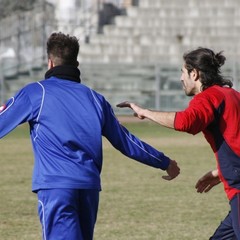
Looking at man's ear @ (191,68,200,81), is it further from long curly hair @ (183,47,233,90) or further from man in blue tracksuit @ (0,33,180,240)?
man in blue tracksuit @ (0,33,180,240)

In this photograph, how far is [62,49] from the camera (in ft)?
20.4

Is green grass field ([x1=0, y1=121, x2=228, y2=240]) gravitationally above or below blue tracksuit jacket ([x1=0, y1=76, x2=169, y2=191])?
below

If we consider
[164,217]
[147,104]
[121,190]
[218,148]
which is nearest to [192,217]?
[164,217]

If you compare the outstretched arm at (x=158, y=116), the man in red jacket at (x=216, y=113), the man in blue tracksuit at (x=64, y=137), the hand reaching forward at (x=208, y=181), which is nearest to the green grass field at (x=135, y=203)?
the hand reaching forward at (x=208, y=181)

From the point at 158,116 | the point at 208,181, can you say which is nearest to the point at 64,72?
the point at 158,116

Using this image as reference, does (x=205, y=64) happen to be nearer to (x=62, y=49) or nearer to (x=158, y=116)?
(x=158, y=116)

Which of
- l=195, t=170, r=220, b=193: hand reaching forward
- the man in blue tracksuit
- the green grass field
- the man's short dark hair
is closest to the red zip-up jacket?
l=195, t=170, r=220, b=193: hand reaching forward

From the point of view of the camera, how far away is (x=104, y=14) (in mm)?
40969

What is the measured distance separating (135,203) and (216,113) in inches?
254

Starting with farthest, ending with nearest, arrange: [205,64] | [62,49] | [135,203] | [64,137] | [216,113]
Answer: [135,203] < [205,64] < [216,113] < [62,49] < [64,137]

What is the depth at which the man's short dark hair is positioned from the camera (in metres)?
6.20

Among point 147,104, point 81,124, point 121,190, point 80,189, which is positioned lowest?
point 147,104

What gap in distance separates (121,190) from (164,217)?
2.66 metres

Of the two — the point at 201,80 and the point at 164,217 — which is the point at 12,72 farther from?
the point at 201,80
